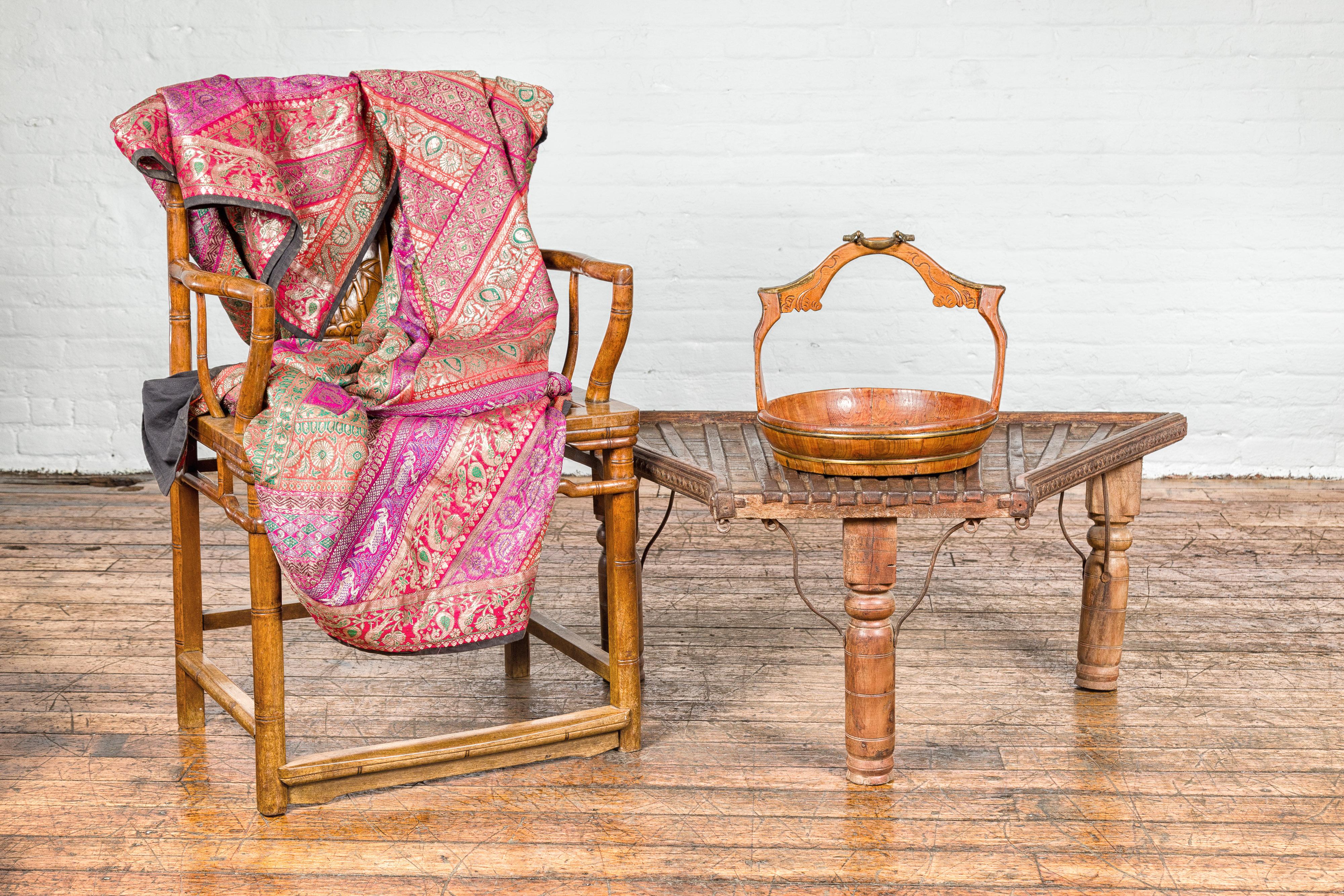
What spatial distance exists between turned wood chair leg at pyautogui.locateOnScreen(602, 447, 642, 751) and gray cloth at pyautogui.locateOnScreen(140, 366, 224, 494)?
2.27 feet

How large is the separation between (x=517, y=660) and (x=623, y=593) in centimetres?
50

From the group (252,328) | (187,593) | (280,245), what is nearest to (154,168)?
(280,245)

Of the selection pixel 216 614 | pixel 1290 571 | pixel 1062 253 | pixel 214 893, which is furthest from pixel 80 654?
pixel 1062 253

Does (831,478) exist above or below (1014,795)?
above

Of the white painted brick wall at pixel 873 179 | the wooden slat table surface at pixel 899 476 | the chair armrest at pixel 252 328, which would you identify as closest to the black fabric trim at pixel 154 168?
the chair armrest at pixel 252 328

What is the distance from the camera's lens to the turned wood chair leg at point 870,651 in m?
2.11

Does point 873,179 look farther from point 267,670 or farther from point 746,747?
point 267,670

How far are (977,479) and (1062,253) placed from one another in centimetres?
253

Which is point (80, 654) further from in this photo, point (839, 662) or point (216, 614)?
point (839, 662)

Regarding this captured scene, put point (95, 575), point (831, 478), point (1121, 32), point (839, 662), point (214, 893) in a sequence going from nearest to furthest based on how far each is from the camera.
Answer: point (214, 893)
point (831, 478)
point (839, 662)
point (95, 575)
point (1121, 32)

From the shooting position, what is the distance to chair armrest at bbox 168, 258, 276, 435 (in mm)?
2006

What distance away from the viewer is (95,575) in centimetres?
344

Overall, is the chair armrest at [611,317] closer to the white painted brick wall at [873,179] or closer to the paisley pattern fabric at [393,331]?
the paisley pattern fabric at [393,331]

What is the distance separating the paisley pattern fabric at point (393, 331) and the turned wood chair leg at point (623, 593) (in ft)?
0.41
